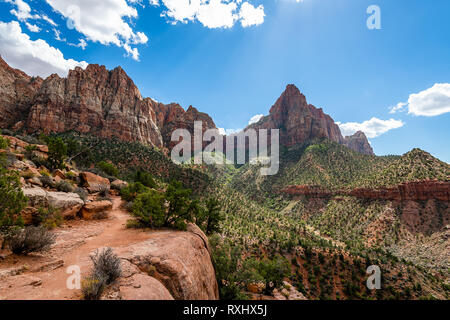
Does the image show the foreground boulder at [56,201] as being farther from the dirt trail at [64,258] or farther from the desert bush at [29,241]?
the desert bush at [29,241]

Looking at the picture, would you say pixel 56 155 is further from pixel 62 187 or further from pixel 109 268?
pixel 109 268

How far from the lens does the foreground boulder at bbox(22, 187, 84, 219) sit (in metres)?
10.1

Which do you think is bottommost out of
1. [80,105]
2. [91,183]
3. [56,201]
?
[56,201]

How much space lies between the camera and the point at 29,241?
22.7ft

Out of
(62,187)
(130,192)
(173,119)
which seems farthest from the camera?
(173,119)

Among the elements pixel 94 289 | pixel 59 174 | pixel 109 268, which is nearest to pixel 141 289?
pixel 94 289

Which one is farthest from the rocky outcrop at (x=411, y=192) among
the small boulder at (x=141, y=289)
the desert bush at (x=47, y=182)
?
the desert bush at (x=47, y=182)

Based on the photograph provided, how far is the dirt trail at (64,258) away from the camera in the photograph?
467cm

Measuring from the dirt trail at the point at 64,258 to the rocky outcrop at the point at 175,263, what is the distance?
4.71 ft

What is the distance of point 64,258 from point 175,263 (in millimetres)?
4601

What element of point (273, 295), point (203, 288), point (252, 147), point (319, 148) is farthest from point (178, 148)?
point (203, 288)

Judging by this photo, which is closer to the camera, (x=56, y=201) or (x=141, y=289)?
(x=141, y=289)
